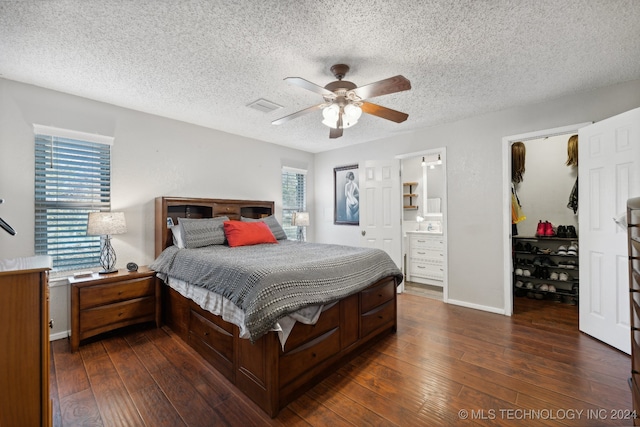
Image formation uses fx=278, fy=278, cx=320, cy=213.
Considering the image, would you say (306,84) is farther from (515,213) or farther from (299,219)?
(515,213)

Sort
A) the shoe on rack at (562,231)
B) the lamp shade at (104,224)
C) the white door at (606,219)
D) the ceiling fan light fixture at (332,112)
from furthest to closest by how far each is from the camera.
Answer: the shoe on rack at (562,231) < the lamp shade at (104,224) < the white door at (606,219) < the ceiling fan light fixture at (332,112)

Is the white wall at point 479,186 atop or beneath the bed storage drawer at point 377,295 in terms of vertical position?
atop

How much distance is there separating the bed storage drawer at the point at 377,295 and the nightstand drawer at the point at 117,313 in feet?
7.39

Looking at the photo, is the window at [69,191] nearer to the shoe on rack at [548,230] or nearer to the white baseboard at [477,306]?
the white baseboard at [477,306]

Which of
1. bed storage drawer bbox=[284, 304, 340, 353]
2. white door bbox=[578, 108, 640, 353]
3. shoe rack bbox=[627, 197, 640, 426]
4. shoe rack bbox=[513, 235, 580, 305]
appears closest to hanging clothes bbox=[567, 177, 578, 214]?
shoe rack bbox=[513, 235, 580, 305]

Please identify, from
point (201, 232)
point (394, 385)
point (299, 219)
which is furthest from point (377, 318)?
point (299, 219)

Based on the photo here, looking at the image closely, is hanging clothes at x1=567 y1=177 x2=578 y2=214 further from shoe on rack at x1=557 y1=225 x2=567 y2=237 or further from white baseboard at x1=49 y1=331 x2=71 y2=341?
white baseboard at x1=49 y1=331 x2=71 y2=341

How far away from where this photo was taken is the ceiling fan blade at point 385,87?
188 centimetres

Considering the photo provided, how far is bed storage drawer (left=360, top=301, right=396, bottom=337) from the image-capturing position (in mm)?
2506

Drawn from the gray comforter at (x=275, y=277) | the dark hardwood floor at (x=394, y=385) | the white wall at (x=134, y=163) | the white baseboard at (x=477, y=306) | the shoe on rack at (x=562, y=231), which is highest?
the white wall at (x=134, y=163)

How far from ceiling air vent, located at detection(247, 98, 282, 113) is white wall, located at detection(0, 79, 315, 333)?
115 cm

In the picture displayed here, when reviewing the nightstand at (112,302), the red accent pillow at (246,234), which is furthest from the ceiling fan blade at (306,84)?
the nightstand at (112,302)

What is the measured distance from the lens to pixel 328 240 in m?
5.44

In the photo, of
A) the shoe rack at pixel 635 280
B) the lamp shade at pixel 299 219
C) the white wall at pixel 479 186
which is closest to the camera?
the shoe rack at pixel 635 280
